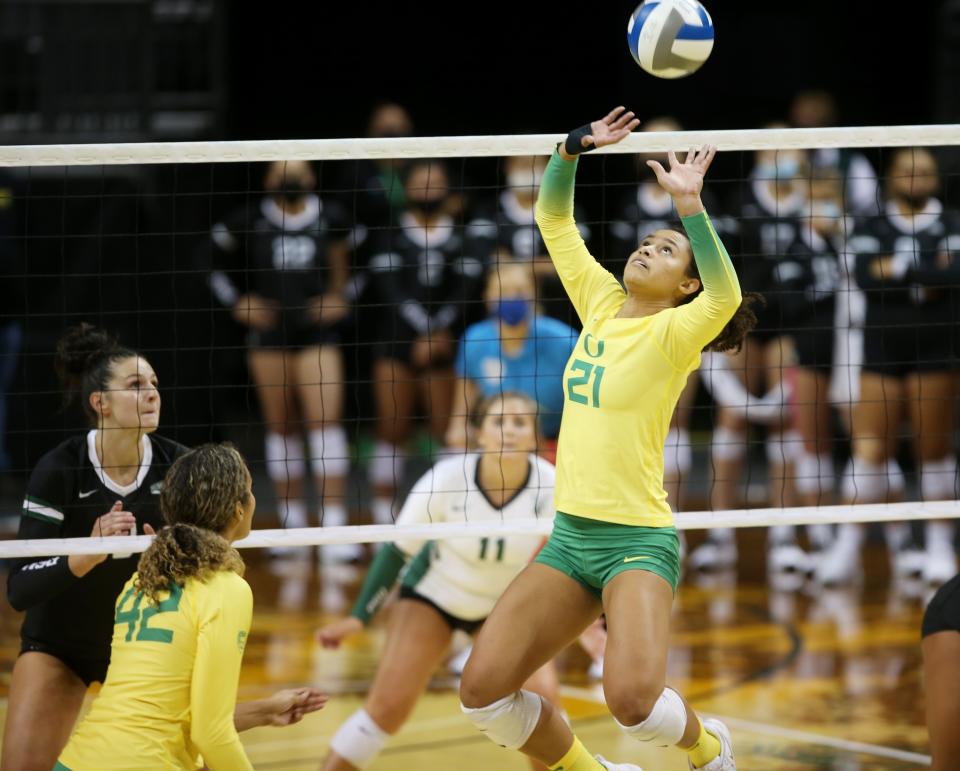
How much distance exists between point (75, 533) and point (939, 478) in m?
5.95

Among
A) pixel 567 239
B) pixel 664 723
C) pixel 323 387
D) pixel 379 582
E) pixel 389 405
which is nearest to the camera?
pixel 664 723

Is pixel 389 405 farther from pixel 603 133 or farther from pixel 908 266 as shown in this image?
pixel 603 133

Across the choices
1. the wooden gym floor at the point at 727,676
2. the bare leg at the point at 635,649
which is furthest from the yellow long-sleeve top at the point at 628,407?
the wooden gym floor at the point at 727,676

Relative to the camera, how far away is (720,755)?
438cm

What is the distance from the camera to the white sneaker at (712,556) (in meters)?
8.75

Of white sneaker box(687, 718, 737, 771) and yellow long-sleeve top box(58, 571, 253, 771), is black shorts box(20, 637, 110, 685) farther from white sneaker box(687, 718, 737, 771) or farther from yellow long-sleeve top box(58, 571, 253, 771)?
white sneaker box(687, 718, 737, 771)

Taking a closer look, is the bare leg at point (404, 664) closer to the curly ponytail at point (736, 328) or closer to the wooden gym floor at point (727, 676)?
the wooden gym floor at point (727, 676)

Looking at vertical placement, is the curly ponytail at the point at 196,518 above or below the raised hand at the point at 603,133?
below

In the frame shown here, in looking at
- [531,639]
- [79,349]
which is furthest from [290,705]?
[79,349]

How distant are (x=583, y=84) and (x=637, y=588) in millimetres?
8484

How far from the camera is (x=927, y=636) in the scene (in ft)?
14.2

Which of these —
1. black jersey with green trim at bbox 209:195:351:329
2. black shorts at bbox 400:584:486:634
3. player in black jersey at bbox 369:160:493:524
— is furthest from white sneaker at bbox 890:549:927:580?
black shorts at bbox 400:584:486:634

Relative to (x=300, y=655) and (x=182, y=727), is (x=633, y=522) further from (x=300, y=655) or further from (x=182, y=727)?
(x=300, y=655)

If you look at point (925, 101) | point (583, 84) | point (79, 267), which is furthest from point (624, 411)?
point (925, 101)
